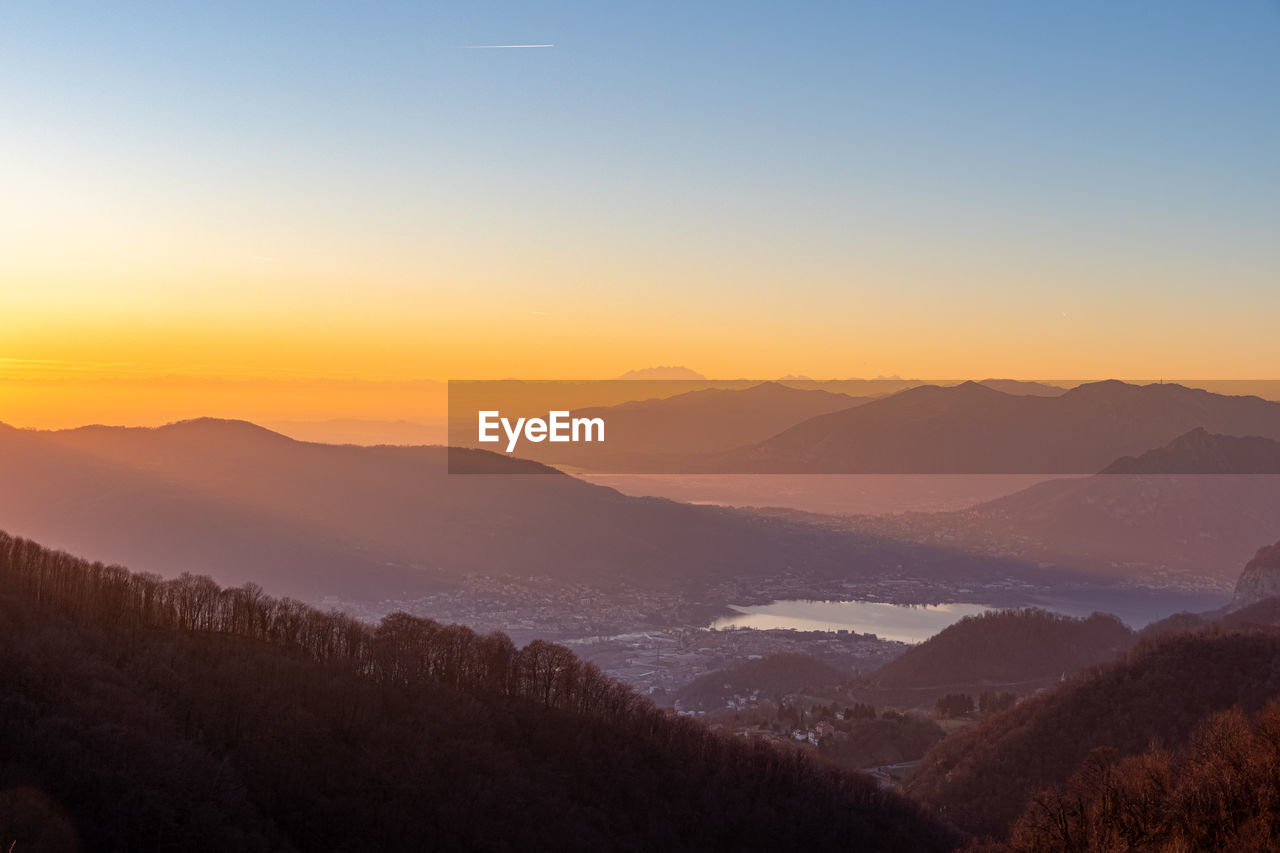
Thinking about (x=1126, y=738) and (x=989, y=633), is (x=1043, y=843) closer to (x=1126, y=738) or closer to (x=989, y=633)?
(x=1126, y=738)

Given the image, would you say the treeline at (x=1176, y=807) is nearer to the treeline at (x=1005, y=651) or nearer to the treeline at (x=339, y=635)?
the treeline at (x=339, y=635)

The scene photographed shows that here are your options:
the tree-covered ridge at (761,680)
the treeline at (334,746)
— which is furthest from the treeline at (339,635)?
the tree-covered ridge at (761,680)

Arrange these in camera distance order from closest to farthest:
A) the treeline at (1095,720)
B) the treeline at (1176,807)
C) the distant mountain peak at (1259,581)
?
Result: the treeline at (1176,807)
the treeline at (1095,720)
the distant mountain peak at (1259,581)

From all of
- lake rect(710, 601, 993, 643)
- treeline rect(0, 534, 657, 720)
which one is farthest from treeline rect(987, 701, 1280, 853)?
lake rect(710, 601, 993, 643)

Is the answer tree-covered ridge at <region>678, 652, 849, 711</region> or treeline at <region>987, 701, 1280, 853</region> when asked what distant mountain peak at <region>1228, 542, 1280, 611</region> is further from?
treeline at <region>987, 701, 1280, 853</region>

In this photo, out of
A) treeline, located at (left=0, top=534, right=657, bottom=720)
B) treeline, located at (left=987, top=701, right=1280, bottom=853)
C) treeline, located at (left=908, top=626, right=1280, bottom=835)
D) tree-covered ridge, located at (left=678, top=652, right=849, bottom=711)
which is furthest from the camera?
tree-covered ridge, located at (left=678, top=652, right=849, bottom=711)

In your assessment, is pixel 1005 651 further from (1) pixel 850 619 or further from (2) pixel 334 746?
(2) pixel 334 746
